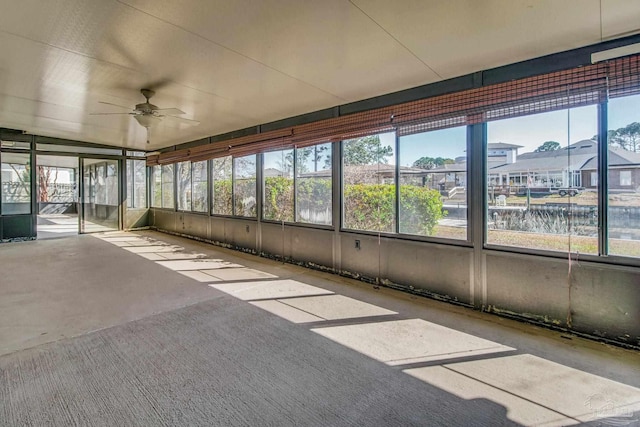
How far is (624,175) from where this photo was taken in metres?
2.78

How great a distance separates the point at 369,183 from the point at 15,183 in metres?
8.18

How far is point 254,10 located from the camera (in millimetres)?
2318

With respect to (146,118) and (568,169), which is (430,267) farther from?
(146,118)

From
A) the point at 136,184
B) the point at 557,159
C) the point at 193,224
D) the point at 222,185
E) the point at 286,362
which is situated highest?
the point at 136,184

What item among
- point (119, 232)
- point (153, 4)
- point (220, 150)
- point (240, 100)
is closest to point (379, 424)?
point (153, 4)

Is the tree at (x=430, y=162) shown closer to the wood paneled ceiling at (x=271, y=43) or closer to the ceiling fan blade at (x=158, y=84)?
the wood paneled ceiling at (x=271, y=43)

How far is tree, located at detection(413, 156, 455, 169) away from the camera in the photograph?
390 centimetres

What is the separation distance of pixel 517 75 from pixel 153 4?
323cm

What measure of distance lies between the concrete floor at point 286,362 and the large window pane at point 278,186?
200 cm

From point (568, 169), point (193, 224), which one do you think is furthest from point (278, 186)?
point (568, 169)

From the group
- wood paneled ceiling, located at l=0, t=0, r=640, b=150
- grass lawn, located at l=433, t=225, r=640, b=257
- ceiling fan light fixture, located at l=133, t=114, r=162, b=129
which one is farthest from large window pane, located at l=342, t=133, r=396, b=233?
ceiling fan light fixture, located at l=133, t=114, r=162, b=129

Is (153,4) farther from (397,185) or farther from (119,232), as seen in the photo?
(119,232)

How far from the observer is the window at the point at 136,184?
9.80 metres

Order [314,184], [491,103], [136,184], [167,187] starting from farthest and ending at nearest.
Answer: [136,184]
[167,187]
[314,184]
[491,103]
